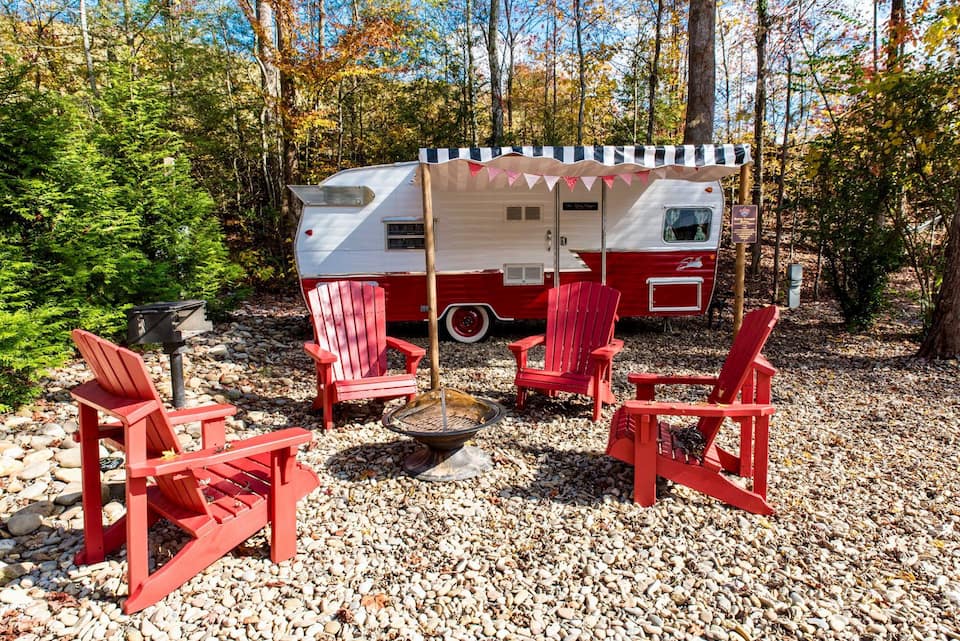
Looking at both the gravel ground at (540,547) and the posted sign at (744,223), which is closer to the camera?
the gravel ground at (540,547)

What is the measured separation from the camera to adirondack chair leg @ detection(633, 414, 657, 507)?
9.50ft

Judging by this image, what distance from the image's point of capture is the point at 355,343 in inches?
186

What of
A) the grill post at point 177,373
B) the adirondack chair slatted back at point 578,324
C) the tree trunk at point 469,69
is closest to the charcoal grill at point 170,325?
the grill post at point 177,373

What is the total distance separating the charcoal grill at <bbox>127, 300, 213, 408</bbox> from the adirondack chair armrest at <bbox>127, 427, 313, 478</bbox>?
1.75m

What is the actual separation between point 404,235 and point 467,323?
4.70 ft

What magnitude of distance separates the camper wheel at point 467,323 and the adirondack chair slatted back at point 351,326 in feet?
8.15

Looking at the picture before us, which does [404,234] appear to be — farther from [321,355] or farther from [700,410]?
[700,410]

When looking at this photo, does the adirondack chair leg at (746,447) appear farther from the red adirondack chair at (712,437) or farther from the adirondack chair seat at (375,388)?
the adirondack chair seat at (375,388)

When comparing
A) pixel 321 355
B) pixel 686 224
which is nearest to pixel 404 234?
pixel 321 355

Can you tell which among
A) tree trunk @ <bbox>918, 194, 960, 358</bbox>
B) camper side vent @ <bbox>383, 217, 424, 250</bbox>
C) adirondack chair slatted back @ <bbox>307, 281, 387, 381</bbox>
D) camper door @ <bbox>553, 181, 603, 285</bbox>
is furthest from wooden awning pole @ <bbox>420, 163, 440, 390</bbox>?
tree trunk @ <bbox>918, 194, 960, 358</bbox>

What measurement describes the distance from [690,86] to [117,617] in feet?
26.1

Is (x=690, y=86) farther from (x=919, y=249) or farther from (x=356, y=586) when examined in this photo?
(x=356, y=586)

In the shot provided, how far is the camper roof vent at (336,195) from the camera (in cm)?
656

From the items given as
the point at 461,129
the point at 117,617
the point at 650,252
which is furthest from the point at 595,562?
the point at 461,129
